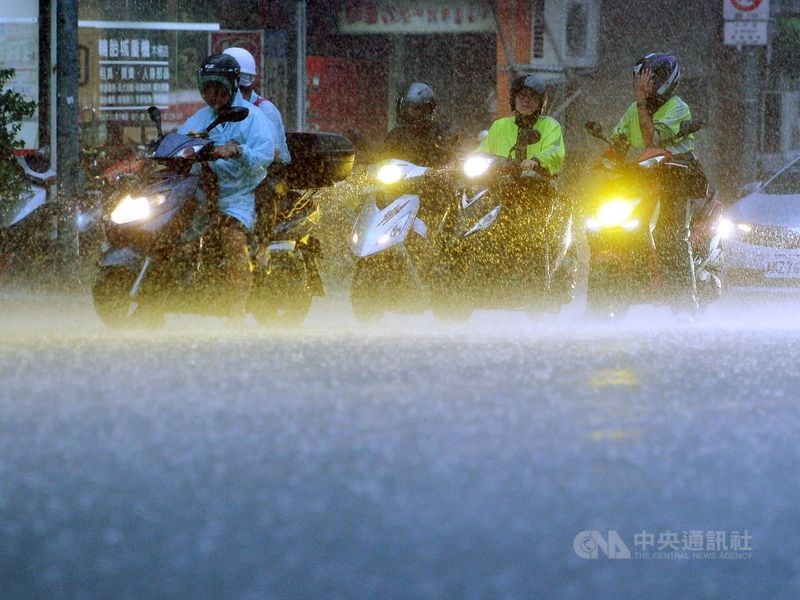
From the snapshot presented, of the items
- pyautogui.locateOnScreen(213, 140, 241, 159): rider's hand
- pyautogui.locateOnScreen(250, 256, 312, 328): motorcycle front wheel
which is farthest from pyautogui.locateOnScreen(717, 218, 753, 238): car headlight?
pyautogui.locateOnScreen(213, 140, 241, 159): rider's hand

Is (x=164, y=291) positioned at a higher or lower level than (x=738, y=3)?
lower

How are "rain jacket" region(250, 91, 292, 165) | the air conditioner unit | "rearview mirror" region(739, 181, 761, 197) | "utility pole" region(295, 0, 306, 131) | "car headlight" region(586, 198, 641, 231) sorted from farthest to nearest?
the air conditioner unit → "utility pole" region(295, 0, 306, 131) → "rearview mirror" region(739, 181, 761, 197) → "car headlight" region(586, 198, 641, 231) → "rain jacket" region(250, 91, 292, 165)

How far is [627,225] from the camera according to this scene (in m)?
11.6

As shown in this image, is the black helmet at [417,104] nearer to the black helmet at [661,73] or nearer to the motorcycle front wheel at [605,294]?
the black helmet at [661,73]

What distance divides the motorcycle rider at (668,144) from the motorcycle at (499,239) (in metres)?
0.63

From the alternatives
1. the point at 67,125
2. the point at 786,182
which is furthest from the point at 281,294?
the point at 786,182

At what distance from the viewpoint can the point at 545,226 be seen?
11719 mm

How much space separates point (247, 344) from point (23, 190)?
6364mm

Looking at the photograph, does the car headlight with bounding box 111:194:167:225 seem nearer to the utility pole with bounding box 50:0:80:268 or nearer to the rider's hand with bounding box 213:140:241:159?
the rider's hand with bounding box 213:140:241:159

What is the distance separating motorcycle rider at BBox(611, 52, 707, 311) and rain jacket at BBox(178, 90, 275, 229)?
2.37 meters

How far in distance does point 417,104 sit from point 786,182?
5603 millimetres

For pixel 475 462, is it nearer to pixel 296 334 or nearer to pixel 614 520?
pixel 614 520

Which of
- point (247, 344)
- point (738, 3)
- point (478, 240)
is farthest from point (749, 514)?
point (738, 3)

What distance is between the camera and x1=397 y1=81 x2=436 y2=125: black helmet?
471 inches
